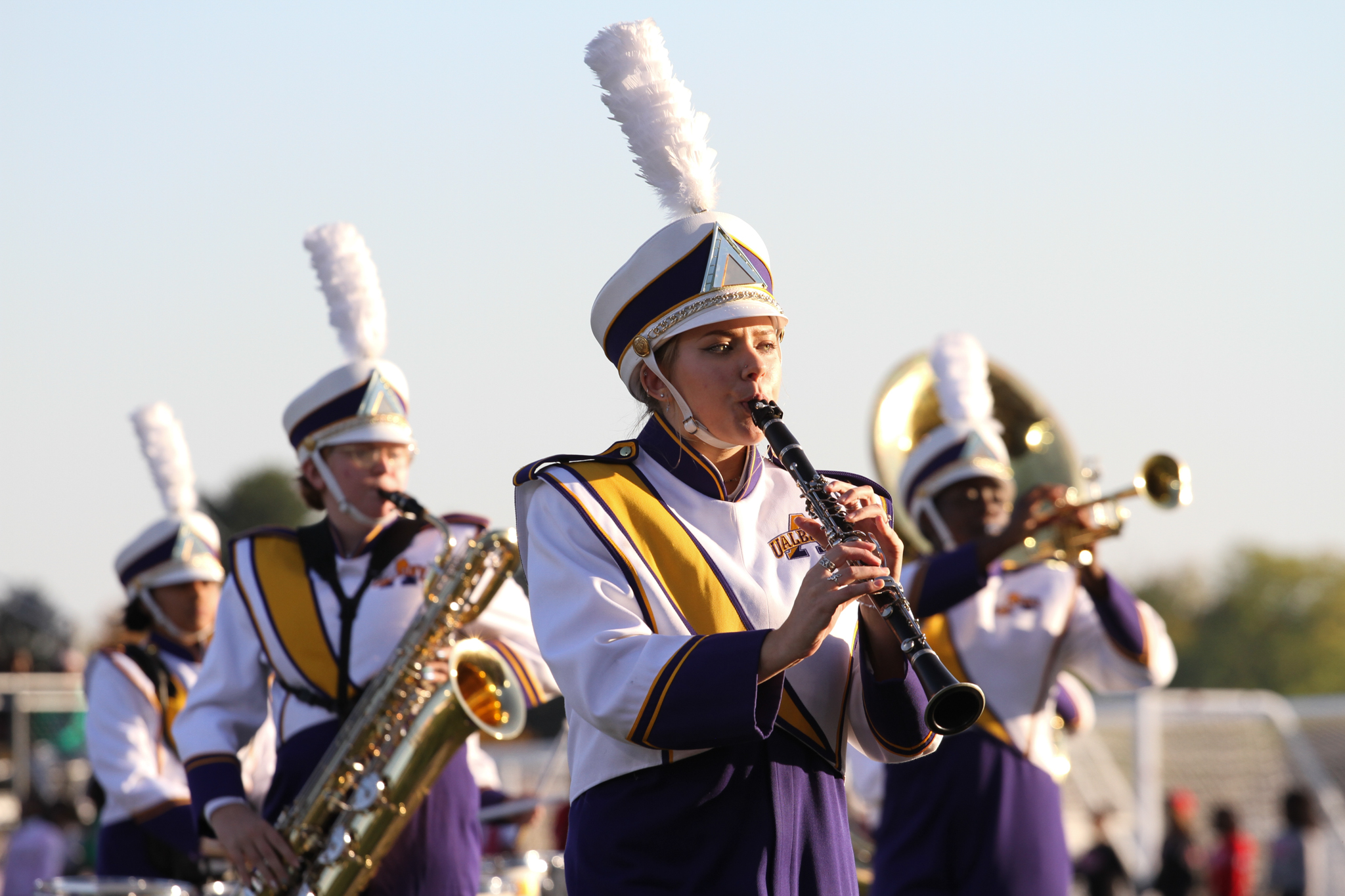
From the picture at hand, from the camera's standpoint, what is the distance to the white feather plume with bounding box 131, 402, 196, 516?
25.7 feet

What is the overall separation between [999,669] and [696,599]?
3.20 m

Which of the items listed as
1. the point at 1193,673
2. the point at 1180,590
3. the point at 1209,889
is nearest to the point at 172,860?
the point at 1209,889

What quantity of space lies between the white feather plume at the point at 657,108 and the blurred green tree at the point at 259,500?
59845 millimetres

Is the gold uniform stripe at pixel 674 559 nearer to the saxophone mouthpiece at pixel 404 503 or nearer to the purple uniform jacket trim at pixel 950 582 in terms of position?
the saxophone mouthpiece at pixel 404 503

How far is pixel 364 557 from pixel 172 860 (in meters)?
2.30

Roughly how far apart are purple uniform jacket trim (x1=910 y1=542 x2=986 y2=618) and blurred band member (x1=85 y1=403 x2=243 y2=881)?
2.70 meters


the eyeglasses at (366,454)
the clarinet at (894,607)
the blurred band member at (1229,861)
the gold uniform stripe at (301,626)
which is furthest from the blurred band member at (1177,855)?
the clarinet at (894,607)

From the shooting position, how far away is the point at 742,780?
3.13 meters

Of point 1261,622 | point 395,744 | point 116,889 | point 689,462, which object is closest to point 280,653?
point 395,744

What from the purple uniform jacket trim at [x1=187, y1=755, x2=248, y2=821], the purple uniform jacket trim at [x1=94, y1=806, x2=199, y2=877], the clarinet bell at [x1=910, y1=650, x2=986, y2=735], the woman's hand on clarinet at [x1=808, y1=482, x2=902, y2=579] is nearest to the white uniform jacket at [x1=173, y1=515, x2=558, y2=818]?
the purple uniform jacket trim at [x1=187, y1=755, x2=248, y2=821]

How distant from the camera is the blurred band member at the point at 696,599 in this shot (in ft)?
9.78

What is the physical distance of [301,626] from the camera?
16.6ft

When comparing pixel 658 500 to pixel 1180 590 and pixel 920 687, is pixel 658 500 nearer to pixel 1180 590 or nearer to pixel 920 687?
pixel 920 687

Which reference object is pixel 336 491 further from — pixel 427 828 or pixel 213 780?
pixel 427 828
